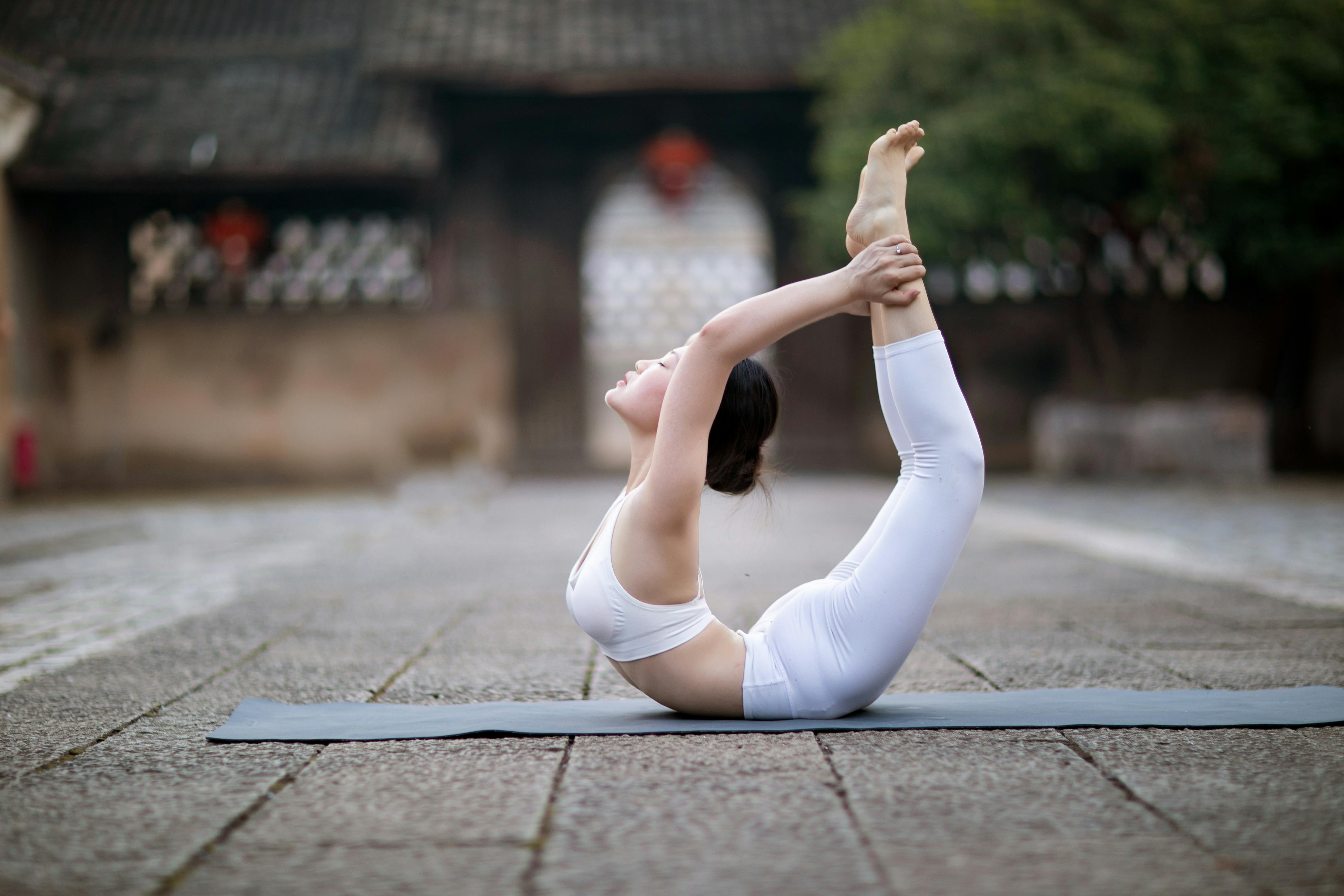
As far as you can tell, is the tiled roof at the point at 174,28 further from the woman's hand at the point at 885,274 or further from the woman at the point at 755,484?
the woman's hand at the point at 885,274

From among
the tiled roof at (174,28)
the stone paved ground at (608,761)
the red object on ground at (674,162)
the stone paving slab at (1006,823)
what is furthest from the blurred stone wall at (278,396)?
the stone paving slab at (1006,823)

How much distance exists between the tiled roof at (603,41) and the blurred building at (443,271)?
0.03 m

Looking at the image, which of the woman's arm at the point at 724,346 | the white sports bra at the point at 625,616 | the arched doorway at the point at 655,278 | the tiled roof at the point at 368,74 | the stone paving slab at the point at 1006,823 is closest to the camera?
the stone paving slab at the point at 1006,823

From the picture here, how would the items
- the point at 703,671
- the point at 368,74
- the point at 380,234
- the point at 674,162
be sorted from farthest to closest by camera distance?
1. the point at 380,234
2. the point at 674,162
3. the point at 368,74
4. the point at 703,671

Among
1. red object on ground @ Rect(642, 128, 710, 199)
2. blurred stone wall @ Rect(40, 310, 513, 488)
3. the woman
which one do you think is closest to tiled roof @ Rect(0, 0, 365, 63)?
blurred stone wall @ Rect(40, 310, 513, 488)

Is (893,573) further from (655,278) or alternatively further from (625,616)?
(655,278)

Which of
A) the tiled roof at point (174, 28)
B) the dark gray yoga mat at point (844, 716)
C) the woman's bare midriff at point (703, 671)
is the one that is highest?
the tiled roof at point (174, 28)

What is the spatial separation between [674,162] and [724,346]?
9345mm

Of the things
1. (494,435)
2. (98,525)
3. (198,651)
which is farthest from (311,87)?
(198,651)

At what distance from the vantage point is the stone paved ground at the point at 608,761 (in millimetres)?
1698

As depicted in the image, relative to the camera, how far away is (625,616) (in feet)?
8.02

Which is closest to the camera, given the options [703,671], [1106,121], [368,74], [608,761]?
[608,761]

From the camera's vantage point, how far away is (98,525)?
8.11m

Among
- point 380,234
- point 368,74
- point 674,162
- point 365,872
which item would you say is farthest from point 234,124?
point 365,872
